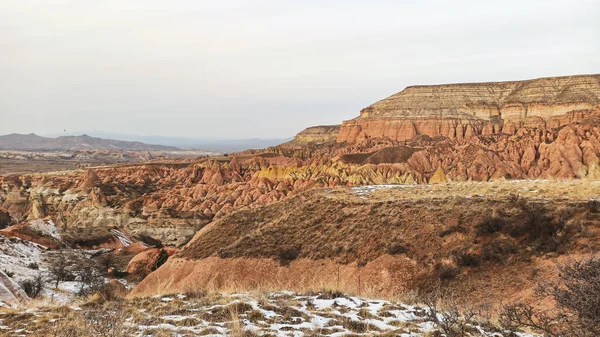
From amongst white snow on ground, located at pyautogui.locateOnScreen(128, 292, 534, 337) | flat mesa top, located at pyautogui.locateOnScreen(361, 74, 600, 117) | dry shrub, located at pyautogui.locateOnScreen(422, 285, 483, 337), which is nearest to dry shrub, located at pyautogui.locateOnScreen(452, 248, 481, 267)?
white snow on ground, located at pyautogui.locateOnScreen(128, 292, 534, 337)

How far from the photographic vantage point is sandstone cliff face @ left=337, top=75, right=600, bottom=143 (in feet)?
301

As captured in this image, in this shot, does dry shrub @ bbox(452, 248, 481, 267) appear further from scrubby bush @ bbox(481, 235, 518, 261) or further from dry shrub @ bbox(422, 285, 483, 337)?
dry shrub @ bbox(422, 285, 483, 337)

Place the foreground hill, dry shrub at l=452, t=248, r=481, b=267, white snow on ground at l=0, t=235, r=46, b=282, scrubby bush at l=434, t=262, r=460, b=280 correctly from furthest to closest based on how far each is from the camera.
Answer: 1. white snow on ground at l=0, t=235, r=46, b=282
2. dry shrub at l=452, t=248, r=481, b=267
3. scrubby bush at l=434, t=262, r=460, b=280
4. the foreground hill

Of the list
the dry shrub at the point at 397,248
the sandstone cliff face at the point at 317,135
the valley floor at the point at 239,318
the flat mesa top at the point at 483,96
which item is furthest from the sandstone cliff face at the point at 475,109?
the valley floor at the point at 239,318

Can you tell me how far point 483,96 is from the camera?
11056 centimetres

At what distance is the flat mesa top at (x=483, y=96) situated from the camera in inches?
3740

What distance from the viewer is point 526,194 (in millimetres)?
17797

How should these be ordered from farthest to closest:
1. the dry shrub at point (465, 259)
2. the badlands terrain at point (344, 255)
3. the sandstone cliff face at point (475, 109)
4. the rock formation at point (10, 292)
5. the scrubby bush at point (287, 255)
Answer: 1. the sandstone cliff face at point (475, 109)
2. the rock formation at point (10, 292)
3. the scrubby bush at point (287, 255)
4. the dry shrub at point (465, 259)
5. the badlands terrain at point (344, 255)

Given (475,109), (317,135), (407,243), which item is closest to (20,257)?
(407,243)

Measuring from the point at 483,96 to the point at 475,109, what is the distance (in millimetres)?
8309

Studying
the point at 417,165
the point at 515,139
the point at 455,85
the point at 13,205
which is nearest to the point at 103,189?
the point at 13,205

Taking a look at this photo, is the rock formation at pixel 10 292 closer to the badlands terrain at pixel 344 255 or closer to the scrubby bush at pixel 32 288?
the badlands terrain at pixel 344 255

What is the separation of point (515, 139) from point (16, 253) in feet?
216

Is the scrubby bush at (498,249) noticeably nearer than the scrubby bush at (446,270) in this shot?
No
